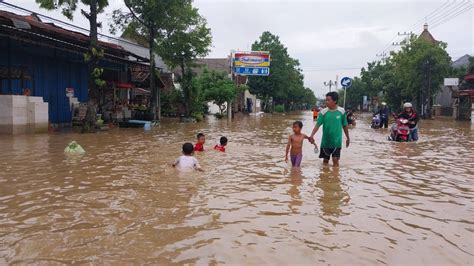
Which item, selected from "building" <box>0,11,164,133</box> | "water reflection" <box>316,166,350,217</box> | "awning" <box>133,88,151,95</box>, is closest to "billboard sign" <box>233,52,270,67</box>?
"awning" <box>133,88,151,95</box>

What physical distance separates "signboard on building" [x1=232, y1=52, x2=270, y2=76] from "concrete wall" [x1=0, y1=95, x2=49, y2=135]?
27.3 meters

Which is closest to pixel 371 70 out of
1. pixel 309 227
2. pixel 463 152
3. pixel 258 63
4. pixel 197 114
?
pixel 258 63

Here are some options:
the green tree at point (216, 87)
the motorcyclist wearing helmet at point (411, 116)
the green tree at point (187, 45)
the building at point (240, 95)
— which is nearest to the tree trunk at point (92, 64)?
the green tree at point (187, 45)

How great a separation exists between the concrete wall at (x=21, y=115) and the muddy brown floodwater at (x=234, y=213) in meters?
6.83

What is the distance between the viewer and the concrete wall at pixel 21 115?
52.7 ft

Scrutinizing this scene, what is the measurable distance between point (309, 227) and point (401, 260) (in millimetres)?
1245

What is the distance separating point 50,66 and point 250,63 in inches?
994

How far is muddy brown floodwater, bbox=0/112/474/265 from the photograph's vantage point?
4133 mm

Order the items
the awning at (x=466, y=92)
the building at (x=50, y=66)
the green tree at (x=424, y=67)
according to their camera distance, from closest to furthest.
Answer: the building at (x=50, y=66) < the awning at (x=466, y=92) < the green tree at (x=424, y=67)

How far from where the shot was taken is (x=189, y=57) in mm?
30188

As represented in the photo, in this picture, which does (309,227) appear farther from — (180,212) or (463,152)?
(463,152)

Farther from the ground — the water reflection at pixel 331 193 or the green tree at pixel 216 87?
the green tree at pixel 216 87

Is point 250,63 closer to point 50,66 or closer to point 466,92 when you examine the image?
point 466,92

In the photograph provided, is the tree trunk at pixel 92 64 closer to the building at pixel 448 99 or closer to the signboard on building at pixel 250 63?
the signboard on building at pixel 250 63
